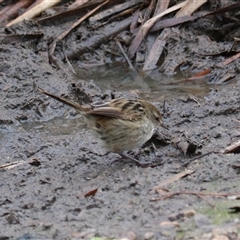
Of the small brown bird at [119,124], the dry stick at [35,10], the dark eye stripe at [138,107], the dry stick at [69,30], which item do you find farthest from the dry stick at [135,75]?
the small brown bird at [119,124]

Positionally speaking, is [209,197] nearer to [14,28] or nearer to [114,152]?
[114,152]

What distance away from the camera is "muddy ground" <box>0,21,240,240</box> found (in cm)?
560

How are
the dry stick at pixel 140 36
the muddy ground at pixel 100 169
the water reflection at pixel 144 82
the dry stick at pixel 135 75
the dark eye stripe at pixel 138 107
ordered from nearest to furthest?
the muddy ground at pixel 100 169 → the dark eye stripe at pixel 138 107 → the water reflection at pixel 144 82 → the dry stick at pixel 135 75 → the dry stick at pixel 140 36

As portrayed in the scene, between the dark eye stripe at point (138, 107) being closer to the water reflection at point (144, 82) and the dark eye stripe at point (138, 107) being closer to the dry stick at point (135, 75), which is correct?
the water reflection at point (144, 82)

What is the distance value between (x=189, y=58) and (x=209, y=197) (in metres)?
5.03

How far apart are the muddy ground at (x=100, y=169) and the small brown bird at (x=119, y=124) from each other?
0.28 meters

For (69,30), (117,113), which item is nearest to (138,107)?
(117,113)

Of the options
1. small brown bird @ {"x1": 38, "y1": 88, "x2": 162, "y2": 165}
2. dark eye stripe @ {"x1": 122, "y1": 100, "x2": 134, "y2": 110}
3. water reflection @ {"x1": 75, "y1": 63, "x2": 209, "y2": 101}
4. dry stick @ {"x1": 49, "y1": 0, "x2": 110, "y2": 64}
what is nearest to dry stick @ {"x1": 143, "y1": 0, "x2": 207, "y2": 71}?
water reflection @ {"x1": 75, "y1": 63, "x2": 209, "y2": 101}

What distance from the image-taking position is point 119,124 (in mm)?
7152

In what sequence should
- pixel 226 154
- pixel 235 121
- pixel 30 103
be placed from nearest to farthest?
pixel 226 154
pixel 235 121
pixel 30 103

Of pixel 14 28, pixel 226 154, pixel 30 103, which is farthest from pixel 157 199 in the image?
pixel 14 28

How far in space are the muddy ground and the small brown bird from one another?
28 cm

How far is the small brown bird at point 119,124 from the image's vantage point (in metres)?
7.09

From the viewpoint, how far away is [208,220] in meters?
5.35
